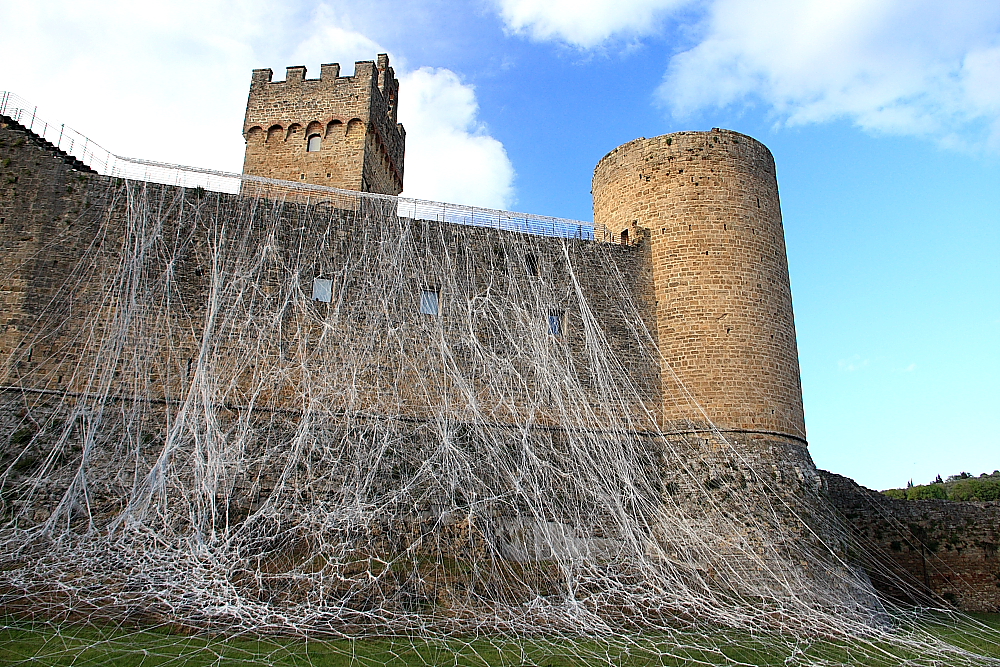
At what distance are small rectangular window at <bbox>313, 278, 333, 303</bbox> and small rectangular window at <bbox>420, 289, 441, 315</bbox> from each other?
162cm

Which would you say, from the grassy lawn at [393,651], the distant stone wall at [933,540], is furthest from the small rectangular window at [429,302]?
the distant stone wall at [933,540]

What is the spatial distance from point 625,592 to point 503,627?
1807 mm

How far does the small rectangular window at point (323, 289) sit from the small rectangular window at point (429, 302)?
162cm

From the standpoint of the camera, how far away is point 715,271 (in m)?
12.8

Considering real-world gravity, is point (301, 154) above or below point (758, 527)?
above

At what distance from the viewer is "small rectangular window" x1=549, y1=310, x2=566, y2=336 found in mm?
12516

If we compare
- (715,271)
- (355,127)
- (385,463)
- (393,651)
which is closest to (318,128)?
(355,127)

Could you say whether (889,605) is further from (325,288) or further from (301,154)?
(301,154)

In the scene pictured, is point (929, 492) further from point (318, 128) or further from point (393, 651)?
point (393, 651)

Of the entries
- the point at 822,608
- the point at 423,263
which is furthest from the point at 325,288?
the point at 822,608

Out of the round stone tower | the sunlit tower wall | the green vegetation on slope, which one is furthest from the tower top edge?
the green vegetation on slope

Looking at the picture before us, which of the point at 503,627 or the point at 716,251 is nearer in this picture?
the point at 503,627

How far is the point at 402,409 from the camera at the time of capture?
36.7 feet

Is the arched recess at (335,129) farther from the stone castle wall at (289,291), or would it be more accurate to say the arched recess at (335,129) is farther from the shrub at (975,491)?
the shrub at (975,491)
